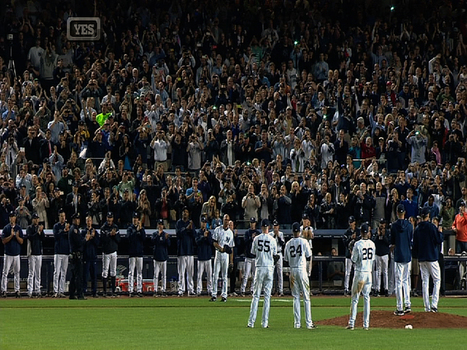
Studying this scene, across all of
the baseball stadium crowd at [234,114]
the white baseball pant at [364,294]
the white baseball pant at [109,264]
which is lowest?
the white baseball pant at [364,294]

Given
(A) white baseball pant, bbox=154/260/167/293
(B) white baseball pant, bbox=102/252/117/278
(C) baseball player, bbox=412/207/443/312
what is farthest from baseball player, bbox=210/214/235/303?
(C) baseball player, bbox=412/207/443/312

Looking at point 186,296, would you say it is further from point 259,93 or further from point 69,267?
point 259,93

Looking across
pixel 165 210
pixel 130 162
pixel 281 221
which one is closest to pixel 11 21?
pixel 130 162

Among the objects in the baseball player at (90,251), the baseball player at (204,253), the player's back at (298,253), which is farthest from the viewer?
the baseball player at (204,253)

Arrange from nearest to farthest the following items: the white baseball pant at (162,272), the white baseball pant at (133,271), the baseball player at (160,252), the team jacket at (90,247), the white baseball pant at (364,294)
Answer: the white baseball pant at (364,294) → the team jacket at (90,247) → the baseball player at (160,252) → the white baseball pant at (133,271) → the white baseball pant at (162,272)

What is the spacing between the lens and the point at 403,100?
112ft

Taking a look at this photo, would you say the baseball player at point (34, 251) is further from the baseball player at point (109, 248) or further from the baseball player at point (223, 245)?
the baseball player at point (223, 245)

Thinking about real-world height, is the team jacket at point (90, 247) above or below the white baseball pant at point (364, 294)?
above

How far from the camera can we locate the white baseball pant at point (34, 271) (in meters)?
28.2

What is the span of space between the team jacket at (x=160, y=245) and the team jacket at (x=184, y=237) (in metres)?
0.38

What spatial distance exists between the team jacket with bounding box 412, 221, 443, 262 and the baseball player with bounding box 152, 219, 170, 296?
9553 mm

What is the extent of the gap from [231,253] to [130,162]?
6.12 metres

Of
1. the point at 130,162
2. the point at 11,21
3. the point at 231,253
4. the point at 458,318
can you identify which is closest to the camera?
the point at 458,318

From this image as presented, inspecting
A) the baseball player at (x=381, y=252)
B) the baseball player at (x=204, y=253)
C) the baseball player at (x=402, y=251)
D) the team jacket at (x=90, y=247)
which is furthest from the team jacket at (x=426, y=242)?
the team jacket at (x=90, y=247)
